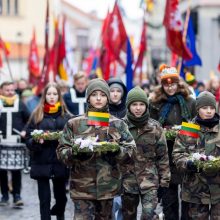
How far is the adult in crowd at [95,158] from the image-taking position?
7016mm

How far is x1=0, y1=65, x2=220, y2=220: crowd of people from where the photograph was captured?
7051 mm

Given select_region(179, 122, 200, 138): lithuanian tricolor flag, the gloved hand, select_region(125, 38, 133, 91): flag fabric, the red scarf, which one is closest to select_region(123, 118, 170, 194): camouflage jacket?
select_region(179, 122, 200, 138): lithuanian tricolor flag

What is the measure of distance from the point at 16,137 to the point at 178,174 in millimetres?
3743

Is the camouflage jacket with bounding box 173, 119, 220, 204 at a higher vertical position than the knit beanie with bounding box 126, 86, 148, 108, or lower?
lower

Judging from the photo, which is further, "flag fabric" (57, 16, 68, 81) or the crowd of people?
"flag fabric" (57, 16, 68, 81)

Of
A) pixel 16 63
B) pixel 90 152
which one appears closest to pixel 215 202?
pixel 90 152

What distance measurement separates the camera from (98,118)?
7.09 metres

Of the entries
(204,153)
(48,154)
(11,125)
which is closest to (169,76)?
(48,154)

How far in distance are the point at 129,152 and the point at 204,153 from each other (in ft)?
2.62

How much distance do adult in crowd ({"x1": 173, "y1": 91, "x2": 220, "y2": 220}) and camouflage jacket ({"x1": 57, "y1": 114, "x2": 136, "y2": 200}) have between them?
0.58 meters

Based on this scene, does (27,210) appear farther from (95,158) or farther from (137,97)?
(95,158)

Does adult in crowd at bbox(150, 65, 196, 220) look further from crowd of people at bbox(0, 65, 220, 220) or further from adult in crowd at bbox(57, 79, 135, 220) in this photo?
adult in crowd at bbox(57, 79, 135, 220)

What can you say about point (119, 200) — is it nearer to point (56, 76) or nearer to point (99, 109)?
point (99, 109)

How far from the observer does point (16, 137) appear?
455 inches
